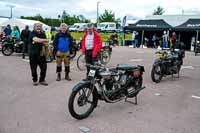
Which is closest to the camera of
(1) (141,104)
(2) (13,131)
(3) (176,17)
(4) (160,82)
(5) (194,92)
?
(2) (13,131)

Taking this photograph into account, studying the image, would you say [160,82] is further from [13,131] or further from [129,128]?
[13,131]

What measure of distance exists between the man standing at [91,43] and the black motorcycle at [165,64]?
6.08ft

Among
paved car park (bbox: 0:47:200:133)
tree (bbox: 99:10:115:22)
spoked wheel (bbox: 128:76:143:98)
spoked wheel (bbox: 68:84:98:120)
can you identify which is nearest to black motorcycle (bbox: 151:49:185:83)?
paved car park (bbox: 0:47:200:133)

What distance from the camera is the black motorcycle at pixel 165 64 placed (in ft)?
34.0

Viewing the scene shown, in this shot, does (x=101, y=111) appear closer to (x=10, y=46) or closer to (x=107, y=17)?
(x=10, y=46)

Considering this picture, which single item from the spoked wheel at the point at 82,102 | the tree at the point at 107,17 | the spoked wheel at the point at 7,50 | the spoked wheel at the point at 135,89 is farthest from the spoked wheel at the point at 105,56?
the tree at the point at 107,17

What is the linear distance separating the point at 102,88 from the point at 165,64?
181 inches

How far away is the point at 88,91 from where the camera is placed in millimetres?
6098

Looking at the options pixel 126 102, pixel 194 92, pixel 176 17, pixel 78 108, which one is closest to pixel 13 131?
pixel 78 108

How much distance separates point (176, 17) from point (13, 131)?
2705 centimetres

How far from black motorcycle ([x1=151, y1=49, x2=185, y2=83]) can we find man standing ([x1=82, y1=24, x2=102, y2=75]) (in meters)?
1.85

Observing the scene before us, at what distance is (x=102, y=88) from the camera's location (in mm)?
6453

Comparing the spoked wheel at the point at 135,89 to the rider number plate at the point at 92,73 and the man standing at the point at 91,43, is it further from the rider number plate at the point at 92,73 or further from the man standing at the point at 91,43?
the man standing at the point at 91,43

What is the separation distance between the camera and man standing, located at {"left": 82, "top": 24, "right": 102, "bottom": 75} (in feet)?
32.8
